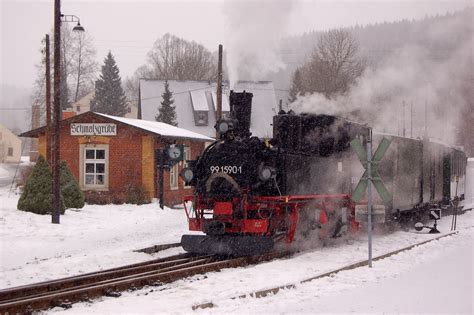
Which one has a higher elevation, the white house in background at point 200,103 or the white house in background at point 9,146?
the white house in background at point 200,103

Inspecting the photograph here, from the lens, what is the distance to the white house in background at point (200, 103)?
4838cm

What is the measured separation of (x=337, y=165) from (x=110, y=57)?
216 ft

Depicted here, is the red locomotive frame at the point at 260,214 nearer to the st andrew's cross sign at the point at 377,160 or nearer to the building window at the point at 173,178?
the st andrew's cross sign at the point at 377,160

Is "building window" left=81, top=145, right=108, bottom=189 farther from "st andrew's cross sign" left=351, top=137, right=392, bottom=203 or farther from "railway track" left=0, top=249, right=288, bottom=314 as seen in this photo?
"st andrew's cross sign" left=351, top=137, right=392, bottom=203

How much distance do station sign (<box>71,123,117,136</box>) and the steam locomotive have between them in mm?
11621

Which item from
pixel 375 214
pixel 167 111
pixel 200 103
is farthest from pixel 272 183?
pixel 167 111

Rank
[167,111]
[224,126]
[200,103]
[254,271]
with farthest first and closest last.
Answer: [167,111] → [200,103] → [224,126] → [254,271]

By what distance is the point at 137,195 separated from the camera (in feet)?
76.8

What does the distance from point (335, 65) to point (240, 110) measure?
14.1m

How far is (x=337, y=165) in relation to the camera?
47.0ft

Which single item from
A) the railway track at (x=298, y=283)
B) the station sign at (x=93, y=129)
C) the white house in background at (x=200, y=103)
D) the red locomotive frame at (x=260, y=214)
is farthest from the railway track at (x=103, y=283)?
the white house in background at (x=200, y=103)

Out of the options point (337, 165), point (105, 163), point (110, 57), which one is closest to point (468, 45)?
point (337, 165)

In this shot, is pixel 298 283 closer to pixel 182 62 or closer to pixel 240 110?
pixel 240 110

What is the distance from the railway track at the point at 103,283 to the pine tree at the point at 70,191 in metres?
8.65
